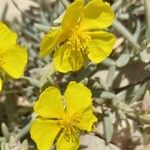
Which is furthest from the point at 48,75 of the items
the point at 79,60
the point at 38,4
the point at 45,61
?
the point at 38,4

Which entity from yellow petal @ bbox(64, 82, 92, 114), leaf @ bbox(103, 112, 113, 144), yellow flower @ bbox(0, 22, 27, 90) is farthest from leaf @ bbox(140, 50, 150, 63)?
yellow flower @ bbox(0, 22, 27, 90)

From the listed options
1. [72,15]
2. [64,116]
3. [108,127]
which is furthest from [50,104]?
[108,127]

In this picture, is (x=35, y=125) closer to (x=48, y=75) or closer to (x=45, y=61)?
(x=48, y=75)

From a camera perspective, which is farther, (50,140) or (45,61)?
(45,61)

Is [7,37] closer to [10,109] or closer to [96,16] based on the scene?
[96,16]

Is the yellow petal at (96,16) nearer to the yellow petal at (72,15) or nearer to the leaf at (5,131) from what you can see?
the yellow petal at (72,15)
